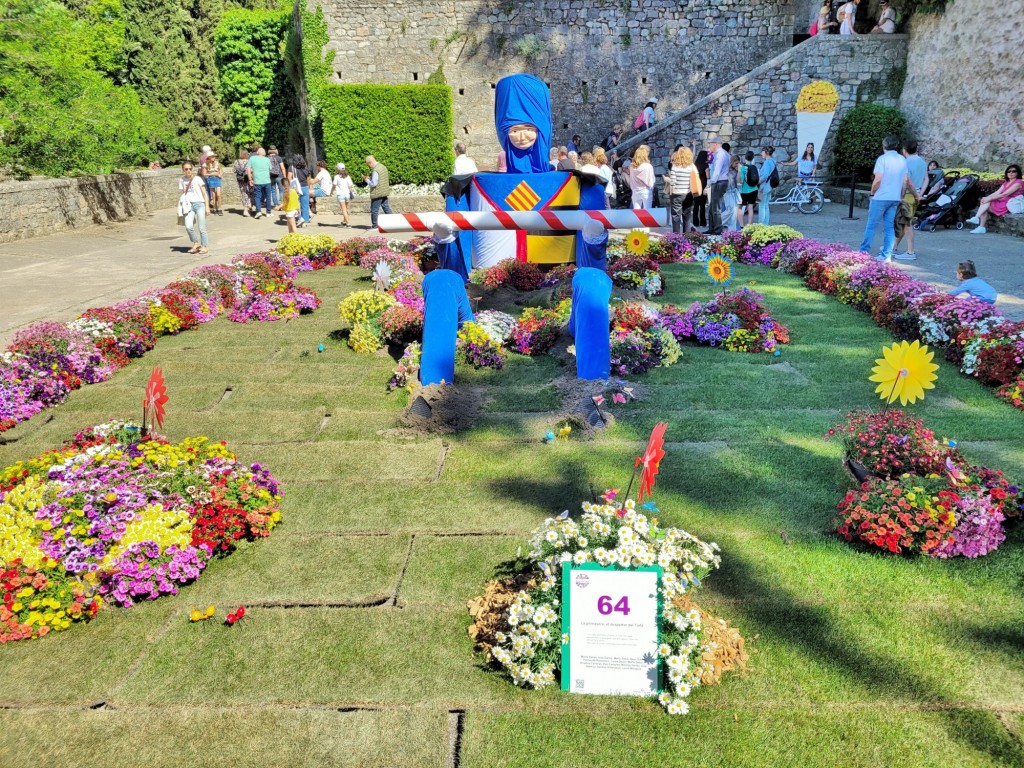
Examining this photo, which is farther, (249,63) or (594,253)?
(249,63)

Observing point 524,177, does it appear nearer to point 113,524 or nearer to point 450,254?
point 450,254

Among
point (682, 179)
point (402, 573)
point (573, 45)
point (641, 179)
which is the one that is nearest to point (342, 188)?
point (641, 179)

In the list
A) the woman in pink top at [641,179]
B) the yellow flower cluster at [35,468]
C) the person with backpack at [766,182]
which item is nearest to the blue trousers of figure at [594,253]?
the yellow flower cluster at [35,468]

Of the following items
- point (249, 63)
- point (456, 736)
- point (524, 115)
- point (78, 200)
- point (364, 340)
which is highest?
point (249, 63)

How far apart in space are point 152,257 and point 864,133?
62.2 feet

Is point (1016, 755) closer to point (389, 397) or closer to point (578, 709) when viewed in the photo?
point (578, 709)

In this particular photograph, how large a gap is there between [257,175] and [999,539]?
1774 centimetres

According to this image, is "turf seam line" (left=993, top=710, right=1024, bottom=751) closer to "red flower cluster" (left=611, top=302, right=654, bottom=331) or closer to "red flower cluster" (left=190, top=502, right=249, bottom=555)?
"red flower cluster" (left=190, top=502, right=249, bottom=555)

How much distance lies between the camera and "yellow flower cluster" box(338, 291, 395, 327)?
27.9ft

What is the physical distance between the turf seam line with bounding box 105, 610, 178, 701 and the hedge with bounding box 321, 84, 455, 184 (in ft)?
64.2

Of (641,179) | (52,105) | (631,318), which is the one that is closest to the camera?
(631,318)

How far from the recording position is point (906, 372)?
455 cm

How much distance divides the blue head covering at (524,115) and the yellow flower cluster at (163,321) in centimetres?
451

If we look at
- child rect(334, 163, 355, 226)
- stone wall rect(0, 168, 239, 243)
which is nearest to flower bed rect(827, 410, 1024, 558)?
child rect(334, 163, 355, 226)
